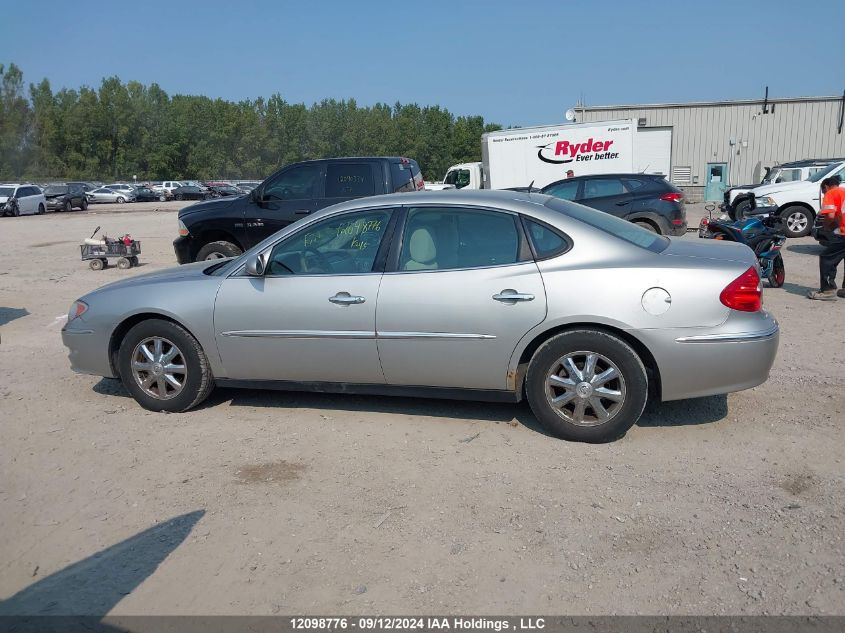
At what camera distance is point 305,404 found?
18.8 feet

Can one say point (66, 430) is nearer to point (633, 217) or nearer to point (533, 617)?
point (533, 617)

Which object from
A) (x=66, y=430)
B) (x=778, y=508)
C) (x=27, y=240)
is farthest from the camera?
(x=27, y=240)

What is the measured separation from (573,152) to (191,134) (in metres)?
71.7

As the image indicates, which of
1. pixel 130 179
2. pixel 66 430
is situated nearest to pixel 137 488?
pixel 66 430

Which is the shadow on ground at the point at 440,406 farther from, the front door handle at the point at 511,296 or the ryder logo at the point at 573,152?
the ryder logo at the point at 573,152

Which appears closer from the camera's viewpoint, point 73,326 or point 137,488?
point 137,488

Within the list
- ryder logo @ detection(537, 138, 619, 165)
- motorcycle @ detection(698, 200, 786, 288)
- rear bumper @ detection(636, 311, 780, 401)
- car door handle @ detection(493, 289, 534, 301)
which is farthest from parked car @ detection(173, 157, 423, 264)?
ryder logo @ detection(537, 138, 619, 165)

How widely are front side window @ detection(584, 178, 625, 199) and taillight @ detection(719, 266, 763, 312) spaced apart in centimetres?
1019

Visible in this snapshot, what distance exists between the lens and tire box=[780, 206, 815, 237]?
55.9 ft

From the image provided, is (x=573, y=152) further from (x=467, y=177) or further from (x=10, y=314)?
(x=10, y=314)

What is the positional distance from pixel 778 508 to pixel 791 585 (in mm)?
736

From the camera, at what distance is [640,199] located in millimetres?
14078

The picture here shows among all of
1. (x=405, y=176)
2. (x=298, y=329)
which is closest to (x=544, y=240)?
(x=298, y=329)

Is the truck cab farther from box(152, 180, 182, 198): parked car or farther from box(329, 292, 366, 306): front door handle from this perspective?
box(152, 180, 182, 198): parked car
